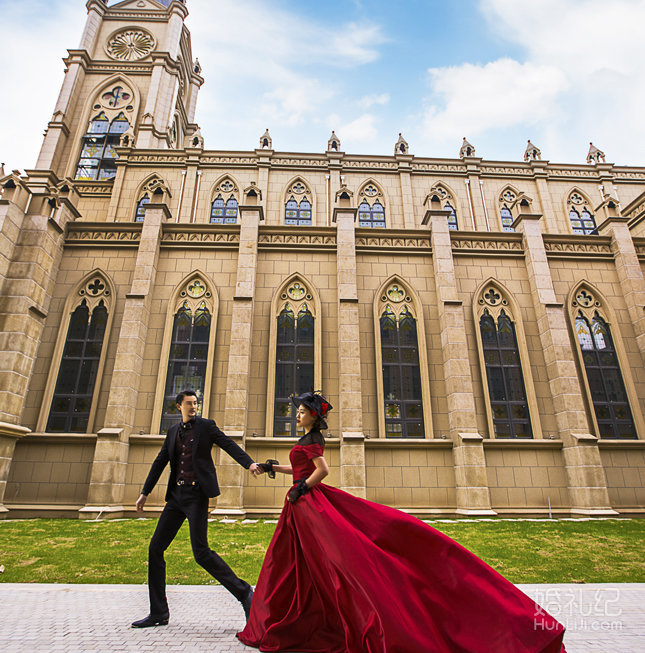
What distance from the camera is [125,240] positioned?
555 inches

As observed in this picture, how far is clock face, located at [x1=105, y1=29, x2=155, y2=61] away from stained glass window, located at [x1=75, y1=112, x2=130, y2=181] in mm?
5361

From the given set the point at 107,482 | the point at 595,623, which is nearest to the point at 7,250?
the point at 107,482

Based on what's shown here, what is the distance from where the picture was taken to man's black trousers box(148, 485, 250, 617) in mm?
3752

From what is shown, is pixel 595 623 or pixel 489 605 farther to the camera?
pixel 595 623

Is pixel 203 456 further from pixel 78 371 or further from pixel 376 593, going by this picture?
pixel 78 371

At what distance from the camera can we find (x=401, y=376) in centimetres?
1289

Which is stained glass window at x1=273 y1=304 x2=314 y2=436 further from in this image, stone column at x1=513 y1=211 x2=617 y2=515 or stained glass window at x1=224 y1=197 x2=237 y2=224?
stained glass window at x1=224 y1=197 x2=237 y2=224

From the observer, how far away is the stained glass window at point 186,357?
12.5m

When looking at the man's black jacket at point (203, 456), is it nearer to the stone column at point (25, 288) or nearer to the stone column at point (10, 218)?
the stone column at point (25, 288)

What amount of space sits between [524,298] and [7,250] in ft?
53.0

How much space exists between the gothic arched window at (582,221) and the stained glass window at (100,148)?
24699 mm

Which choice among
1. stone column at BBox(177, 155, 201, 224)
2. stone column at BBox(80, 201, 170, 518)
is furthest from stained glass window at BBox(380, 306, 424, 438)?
stone column at BBox(177, 155, 201, 224)

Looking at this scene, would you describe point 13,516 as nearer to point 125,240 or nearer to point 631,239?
point 125,240

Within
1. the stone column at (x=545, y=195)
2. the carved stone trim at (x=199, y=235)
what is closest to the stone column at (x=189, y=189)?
the carved stone trim at (x=199, y=235)
